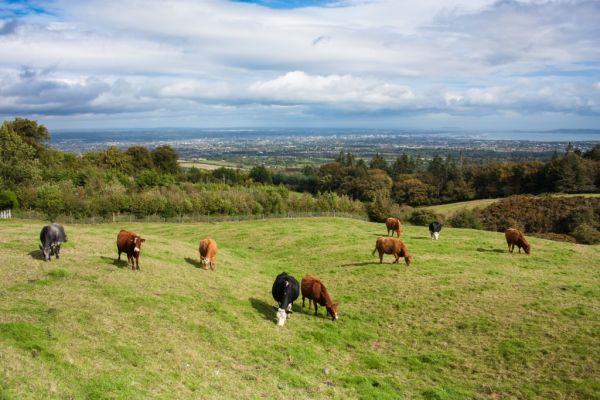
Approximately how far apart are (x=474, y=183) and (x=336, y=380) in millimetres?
98371

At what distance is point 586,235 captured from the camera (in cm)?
4788

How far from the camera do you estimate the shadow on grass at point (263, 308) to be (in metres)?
17.1

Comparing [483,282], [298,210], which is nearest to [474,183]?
[298,210]

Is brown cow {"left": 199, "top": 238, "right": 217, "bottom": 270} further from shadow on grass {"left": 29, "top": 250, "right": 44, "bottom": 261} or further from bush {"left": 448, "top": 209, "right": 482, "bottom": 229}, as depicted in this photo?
bush {"left": 448, "top": 209, "right": 482, "bottom": 229}

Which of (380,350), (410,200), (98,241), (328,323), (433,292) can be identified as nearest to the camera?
(380,350)

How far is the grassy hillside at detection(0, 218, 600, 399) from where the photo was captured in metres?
10.9

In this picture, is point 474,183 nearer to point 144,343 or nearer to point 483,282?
point 483,282

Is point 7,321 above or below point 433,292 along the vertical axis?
above

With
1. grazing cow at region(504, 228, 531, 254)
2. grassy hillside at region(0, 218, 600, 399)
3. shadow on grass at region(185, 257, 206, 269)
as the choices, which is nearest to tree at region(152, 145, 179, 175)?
grassy hillside at region(0, 218, 600, 399)

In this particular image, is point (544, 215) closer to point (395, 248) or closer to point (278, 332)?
point (395, 248)

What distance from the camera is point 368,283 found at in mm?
21828

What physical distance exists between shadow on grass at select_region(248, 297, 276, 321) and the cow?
8552 mm

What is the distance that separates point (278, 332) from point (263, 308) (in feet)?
8.50

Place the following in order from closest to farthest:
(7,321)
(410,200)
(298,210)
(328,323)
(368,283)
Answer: (7,321) → (328,323) → (368,283) → (298,210) → (410,200)
